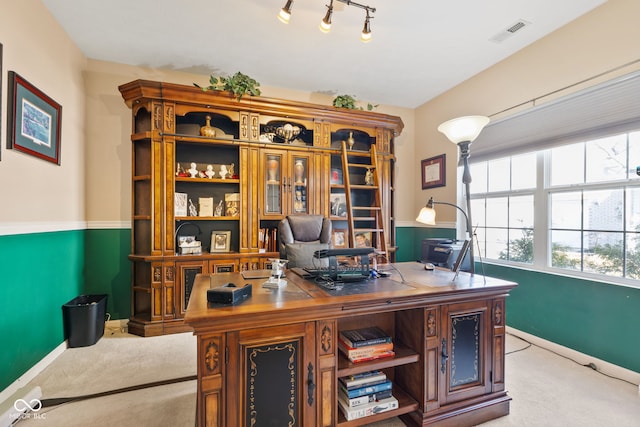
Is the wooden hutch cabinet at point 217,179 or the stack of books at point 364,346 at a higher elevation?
the wooden hutch cabinet at point 217,179

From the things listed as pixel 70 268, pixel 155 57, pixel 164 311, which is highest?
pixel 155 57

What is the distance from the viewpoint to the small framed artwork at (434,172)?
3906 mm

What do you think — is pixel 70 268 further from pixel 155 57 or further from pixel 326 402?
pixel 326 402

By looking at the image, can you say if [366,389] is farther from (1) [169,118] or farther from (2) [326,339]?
(1) [169,118]

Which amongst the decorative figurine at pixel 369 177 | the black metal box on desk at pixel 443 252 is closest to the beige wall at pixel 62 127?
the decorative figurine at pixel 369 177

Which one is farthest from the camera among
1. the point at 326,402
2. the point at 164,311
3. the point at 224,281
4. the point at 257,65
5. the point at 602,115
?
the point at 257,65

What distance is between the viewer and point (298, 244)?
2568 mm

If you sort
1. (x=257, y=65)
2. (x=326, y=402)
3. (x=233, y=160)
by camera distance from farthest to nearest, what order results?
1. (x=233, y=160)
2. (x=257, y=65)
3. (x=326, y=402)

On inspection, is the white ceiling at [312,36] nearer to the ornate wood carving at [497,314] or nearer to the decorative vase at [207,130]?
the decorative vase at [207,130]

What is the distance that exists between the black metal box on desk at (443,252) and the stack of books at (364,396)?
1.80 metres

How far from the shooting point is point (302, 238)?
2.77 m

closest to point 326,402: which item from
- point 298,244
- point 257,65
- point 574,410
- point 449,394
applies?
point 449,394

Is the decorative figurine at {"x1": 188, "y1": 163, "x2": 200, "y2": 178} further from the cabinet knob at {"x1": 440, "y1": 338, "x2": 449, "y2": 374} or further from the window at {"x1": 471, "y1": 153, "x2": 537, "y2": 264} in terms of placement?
the window at {"x1": 471, "y1": 153, "x2": 537, "y2": 264}

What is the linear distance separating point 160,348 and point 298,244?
1.58m
